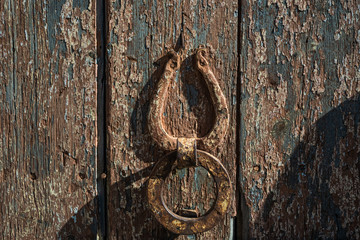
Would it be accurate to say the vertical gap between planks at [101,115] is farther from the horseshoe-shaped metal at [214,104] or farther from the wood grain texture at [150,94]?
the horseshoe-shaped metal at [214,104]

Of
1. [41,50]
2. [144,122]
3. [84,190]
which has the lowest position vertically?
[84,190]

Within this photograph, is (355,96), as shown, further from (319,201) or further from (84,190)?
(84,190)

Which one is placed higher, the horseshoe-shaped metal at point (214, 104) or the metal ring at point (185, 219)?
the horseshoe-shaped metal at point (214, 104)

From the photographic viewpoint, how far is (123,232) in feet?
2.81

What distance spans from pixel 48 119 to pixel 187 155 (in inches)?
14.0

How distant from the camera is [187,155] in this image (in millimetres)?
735

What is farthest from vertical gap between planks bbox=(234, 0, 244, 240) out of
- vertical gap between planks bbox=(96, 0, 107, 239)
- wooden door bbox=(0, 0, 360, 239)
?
vertical gap between planks bbox=(96, 0, 107, 239)

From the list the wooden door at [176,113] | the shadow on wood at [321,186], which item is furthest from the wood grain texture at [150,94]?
the shadow on wood at [321,186]

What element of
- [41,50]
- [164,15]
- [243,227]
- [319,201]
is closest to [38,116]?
[41,50]

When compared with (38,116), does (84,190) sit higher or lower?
lower

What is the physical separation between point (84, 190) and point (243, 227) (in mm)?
411

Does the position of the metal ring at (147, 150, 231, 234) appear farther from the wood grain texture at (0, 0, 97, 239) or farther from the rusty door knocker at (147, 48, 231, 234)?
the wood grain texture at (0, 0, 97, 239)

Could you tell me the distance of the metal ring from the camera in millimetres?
766

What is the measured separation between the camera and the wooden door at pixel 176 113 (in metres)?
0.81
